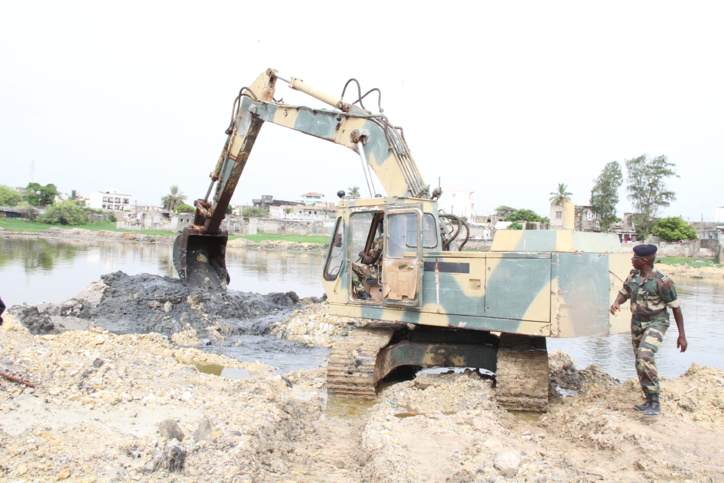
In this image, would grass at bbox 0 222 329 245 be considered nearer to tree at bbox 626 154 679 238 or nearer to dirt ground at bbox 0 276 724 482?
tree at bbox 626 154 679 238

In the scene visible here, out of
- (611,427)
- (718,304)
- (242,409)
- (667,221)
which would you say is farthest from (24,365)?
(667,221)

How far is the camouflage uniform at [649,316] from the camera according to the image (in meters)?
5.39

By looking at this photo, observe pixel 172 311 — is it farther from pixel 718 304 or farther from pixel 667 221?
pixel 667 221

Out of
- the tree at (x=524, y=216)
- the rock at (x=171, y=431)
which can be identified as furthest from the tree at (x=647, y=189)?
the rock at (x=171, y=431)

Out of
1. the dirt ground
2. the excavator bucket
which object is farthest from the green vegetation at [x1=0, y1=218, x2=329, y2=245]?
the dirt ground

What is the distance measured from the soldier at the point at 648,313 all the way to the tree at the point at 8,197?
89.0 metres

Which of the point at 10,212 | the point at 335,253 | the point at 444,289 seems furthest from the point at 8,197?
the point at 444,289

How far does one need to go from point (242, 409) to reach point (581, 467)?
116 inches

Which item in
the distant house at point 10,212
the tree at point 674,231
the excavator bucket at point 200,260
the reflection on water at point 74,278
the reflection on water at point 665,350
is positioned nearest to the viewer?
the reflection on water at point 665,350

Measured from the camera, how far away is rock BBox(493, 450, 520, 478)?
409 cm

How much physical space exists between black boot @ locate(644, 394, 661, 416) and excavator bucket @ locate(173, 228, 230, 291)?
29.8ft

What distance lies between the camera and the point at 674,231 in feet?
156

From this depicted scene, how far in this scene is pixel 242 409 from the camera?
17.6ft

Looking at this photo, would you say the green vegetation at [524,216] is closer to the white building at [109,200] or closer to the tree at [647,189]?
the tree at [647,189]
